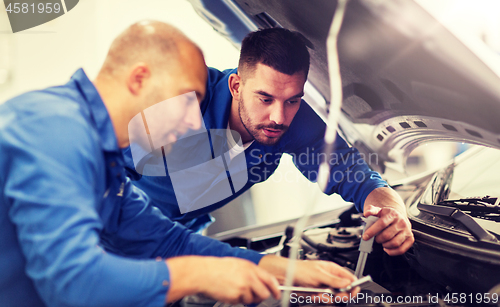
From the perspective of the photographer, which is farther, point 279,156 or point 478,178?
point 279,156

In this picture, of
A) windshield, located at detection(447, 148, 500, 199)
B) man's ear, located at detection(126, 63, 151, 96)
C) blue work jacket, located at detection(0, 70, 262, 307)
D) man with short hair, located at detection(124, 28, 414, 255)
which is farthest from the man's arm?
windshield, located at detection(447, 148, 500, 199)

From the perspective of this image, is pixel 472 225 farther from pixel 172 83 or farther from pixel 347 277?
pixel 172 83

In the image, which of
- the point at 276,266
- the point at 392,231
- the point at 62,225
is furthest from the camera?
the point at 392,231

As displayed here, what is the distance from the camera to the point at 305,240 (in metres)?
1.24

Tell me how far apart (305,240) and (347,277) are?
558mm

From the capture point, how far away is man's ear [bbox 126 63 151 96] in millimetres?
685

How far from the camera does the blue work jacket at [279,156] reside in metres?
1.18

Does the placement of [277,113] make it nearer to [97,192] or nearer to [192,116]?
[192,116]

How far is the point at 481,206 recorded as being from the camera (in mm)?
838

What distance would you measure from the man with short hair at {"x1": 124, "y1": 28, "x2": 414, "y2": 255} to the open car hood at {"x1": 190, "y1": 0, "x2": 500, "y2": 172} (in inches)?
3.4

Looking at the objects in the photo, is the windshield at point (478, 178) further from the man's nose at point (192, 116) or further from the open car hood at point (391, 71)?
the man's nose at point (192, 116)

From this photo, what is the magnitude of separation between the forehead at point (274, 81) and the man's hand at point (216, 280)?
0.61 metres

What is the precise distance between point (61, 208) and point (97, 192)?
158mm

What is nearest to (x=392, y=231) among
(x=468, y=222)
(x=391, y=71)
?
(x=468, y=222)
